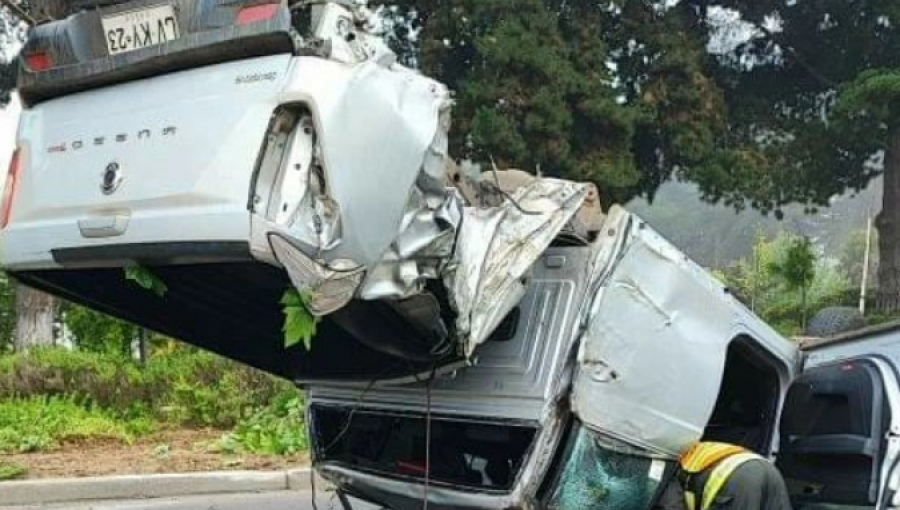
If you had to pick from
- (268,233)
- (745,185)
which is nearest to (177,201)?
(268,233)

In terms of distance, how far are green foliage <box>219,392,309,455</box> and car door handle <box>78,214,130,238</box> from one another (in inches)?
247

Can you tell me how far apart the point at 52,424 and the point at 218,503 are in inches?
116

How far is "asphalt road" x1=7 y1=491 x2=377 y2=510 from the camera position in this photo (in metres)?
7.99

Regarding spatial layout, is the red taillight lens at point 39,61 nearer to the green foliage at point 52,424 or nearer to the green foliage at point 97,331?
the green foliage at point 52,424

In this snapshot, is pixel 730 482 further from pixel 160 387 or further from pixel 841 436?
pixel 160 387

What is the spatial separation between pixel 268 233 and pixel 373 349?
1065 mm

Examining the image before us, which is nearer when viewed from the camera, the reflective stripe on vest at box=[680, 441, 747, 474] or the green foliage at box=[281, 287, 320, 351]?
the green foliage at box=[281, 287, 320, 351]

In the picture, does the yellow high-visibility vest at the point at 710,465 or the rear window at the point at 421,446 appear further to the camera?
the rear window at the point at 421,446

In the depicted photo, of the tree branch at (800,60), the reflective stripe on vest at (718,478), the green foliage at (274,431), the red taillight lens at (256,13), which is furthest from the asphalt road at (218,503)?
the tree branch at (800,60)

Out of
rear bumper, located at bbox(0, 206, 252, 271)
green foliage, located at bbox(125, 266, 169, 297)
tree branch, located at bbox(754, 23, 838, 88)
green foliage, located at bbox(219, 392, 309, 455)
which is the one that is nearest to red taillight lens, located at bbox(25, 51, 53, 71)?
rear bumper, located at bbox(0, 206, 252, 271)

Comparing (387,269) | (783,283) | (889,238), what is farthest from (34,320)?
(889,238)

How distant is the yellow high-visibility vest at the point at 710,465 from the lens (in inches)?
168

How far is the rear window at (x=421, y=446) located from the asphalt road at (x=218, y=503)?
2509 millimetres

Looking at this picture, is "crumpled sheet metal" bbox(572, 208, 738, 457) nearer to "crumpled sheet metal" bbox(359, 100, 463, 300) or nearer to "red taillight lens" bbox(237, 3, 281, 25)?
"crumpled sheet metal" bbox(359, 100, 463, 300)
